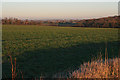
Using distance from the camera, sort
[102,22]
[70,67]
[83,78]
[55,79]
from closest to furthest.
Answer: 1. [83,78]
2. [55,79]
3. [70,67]
4. [102,22]

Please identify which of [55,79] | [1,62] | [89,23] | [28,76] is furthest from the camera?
[89,23]

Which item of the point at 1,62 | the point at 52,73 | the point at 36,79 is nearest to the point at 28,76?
the point at 36,79

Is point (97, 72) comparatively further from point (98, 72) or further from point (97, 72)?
point (98, 72)

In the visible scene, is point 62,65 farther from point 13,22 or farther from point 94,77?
point 13,22

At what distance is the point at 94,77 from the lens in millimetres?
4398

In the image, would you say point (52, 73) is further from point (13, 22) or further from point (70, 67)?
point (13, 22)

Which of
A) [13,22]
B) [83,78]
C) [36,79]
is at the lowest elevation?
[36,79]

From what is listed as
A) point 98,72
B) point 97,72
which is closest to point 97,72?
point 97,72

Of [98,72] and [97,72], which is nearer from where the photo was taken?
[98,72]

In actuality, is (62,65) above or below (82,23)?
below

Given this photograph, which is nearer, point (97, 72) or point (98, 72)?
point (98, 72)

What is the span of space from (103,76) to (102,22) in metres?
56.0

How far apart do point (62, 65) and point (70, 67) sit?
48 cm

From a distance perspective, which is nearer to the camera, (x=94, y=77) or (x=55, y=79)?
(x=94, y=77)
